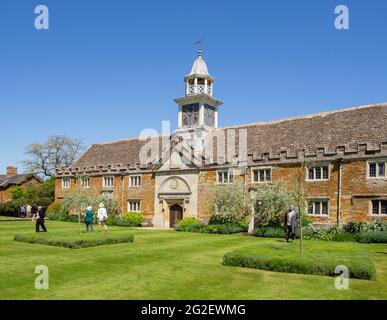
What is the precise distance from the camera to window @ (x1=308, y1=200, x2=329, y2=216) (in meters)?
27.5

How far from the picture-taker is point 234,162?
32.3 meters

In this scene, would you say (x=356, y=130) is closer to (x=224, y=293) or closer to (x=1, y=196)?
(x=224, y=293)

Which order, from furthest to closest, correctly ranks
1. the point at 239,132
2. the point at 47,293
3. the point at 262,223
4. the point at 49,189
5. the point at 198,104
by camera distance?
the point at 49,189
the point at 198,104
the point at 239,132
the point at 262,223
the point at 47,293

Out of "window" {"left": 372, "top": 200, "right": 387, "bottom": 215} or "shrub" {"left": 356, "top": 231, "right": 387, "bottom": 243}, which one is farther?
"window" {"left": 372, "top": 200, "right": 387, "bottom": 215}

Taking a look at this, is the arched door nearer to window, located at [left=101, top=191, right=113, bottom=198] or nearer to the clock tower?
the clock tower

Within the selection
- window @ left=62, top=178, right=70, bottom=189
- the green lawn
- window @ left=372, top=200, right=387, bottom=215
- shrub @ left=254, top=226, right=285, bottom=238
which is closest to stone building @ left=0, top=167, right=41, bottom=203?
window @ left=62, top=178, right=70, bottom=189

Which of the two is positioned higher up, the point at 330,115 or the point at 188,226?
the point at 330,115

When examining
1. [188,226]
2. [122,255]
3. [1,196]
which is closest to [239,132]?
[188,226]

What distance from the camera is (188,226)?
3112 centimetres

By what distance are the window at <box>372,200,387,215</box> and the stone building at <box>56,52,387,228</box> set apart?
6 centimetres

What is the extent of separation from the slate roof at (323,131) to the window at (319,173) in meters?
1.45

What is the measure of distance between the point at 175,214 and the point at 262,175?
10.0m

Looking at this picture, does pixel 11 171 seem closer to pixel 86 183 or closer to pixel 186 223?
pixel 86 183

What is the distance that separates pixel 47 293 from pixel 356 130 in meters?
26.2
